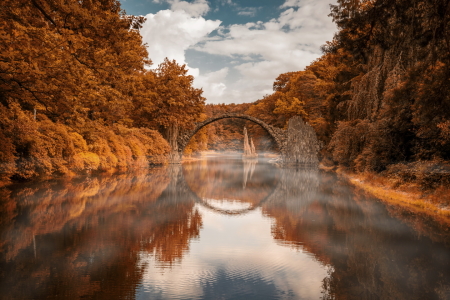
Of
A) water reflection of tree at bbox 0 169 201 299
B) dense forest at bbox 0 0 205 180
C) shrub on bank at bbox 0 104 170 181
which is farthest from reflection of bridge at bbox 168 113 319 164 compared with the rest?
water reflection of tree at bbox 0 169 201 299

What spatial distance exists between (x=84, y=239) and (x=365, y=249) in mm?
5593

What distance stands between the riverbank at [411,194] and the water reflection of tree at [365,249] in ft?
3.06

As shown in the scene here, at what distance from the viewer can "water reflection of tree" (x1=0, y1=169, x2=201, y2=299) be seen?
4660mm

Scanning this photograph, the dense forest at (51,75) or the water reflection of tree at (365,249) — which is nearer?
the water reflection of tree at (365,249)

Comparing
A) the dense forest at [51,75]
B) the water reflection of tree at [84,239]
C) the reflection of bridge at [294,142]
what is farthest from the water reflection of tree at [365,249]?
the reflection of bridge at [294,142]

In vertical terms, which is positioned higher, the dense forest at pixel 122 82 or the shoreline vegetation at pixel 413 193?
the dense forest at pixel 122 82

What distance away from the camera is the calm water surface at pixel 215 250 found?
15.4ft

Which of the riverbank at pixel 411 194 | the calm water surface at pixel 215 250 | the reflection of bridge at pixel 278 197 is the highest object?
the riverbank at pixel 411 194

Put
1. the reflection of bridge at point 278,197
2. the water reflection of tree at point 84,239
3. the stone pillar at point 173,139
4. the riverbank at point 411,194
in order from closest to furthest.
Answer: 1. the water reflection of tree at point 84,239
2. the riverbank at point 411,194
3. the reflection of bridge at point 278,197
4. the stone pillar at point 173,139

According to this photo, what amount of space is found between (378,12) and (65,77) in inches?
418

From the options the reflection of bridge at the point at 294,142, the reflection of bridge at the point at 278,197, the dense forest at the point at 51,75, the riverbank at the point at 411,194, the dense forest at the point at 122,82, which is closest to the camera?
the dense forest at the point at 122,82

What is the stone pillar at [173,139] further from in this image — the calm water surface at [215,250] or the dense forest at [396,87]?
the calm water surface at [215,250]

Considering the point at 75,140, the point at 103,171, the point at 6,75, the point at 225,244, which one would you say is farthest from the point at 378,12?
the point at 103,171

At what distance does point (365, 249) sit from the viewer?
673cm
